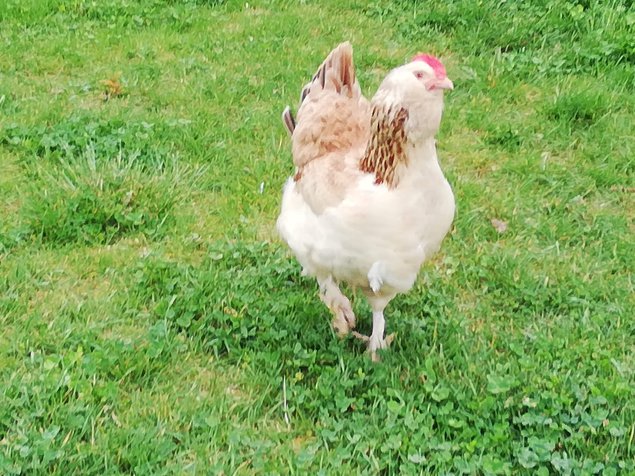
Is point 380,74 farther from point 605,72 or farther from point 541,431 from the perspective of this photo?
point 541,431

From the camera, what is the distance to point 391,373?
3250 mm

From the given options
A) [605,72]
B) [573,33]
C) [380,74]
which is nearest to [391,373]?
[380,74]

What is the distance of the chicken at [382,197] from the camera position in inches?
111

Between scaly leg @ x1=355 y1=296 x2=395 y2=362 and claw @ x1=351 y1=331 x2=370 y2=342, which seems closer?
scaly leg @ x1=355 y1=296 x2=395 y2=362

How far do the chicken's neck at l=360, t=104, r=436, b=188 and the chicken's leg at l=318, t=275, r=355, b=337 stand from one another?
24.1 inches

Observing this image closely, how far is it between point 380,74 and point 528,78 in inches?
37.7

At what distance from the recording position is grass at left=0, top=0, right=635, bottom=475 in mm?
2945

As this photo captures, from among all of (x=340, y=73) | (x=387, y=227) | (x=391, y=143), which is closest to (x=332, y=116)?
→ (x=340, y=73)

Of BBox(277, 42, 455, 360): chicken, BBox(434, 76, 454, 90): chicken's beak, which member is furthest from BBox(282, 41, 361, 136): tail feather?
BBox(434, 76, 454, 90): chicken's beak

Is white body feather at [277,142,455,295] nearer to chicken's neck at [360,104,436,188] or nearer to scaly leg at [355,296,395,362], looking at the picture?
chicken's neck at [360,104,436,188]

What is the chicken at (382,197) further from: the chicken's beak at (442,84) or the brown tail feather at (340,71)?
the brown tail feather at (340,71)

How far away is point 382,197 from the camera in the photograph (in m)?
2.89

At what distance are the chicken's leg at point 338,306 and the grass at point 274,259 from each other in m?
0.07

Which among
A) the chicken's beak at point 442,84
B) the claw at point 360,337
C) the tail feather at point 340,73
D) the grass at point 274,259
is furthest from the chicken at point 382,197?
the grass at point 274,259
